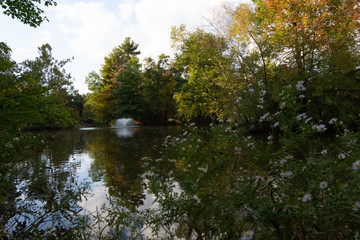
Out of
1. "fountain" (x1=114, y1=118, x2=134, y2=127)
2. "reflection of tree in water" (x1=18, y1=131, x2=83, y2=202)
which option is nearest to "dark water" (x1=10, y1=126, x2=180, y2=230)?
"reflection of tree in water" (x1=18, y1=131, x2=83, y2=202)

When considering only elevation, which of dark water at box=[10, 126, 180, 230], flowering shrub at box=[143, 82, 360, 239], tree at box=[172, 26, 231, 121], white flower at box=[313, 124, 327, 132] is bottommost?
dark water at box=[10, 126, 180, 230]

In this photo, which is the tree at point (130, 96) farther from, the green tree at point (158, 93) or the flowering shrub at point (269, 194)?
the flowering shrub at point (269, 194)

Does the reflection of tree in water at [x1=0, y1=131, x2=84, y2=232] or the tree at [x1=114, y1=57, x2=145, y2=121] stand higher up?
the tree at [x1=114, y1=57, x2=145, y2=121]

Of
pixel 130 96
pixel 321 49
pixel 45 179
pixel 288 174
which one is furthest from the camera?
pixel 130 96

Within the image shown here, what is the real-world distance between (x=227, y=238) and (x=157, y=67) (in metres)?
37.8

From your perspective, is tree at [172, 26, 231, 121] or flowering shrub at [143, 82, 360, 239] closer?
flowering shrub at [143, 82, 360, 239]

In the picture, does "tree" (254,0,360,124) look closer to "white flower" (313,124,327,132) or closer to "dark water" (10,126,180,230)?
"dark water" (10,126,180,230)

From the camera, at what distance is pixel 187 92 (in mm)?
24391

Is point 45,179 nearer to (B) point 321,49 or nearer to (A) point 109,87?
(B) point 321,49

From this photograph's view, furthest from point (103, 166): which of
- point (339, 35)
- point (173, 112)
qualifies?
point (173, 112)

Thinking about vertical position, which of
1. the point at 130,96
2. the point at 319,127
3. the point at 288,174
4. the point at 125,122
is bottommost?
the point at 125,122

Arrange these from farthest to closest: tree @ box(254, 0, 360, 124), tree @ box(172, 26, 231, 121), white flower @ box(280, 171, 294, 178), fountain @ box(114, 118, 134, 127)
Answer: fountain @ box(114, 118, 134, 127)
tree @ box(172, 26, 231, 121)
tree @ box(254, 0, 360, 124)
white flower @ box(280, 171, 294, 178)

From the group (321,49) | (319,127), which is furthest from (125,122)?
(319,127)

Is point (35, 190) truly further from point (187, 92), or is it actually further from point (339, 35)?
point (187, 92)
